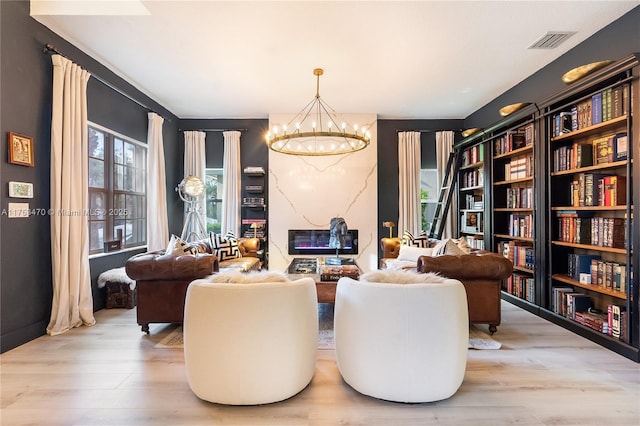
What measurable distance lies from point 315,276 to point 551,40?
11.2 ft

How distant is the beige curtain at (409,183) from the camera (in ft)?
19.7

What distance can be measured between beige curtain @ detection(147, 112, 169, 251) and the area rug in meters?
2.21

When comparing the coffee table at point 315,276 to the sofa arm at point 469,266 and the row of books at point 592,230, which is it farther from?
the row of books at point 592,230

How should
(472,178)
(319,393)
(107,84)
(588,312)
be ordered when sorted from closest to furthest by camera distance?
(319,393)
(588,312)
(107,84)
(472,178)

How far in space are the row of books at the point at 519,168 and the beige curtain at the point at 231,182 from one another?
14.4ft

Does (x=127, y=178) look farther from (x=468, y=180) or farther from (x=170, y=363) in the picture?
(x=468, y=180)

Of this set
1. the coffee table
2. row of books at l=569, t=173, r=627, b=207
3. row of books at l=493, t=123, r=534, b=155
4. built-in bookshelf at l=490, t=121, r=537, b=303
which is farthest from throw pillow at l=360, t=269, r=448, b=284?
row of books at l=493, t=123, r=534, b=155

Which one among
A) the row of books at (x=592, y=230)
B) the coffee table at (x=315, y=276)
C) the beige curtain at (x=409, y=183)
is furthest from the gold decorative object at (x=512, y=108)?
the coffee table at (x=315, y=276)

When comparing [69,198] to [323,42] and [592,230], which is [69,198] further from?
[592,230]

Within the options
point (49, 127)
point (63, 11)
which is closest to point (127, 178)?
point (49, 127)

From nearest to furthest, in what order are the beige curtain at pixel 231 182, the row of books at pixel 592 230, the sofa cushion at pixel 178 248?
the row of books at pixel 592 230 → the sofa cushion at pixel 178 248 → the beige curtain at pixel 231 182

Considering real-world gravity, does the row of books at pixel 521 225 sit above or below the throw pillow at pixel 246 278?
above

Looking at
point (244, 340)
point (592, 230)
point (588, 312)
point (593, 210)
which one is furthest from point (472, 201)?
point (244, 340)

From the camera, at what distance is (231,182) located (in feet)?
19.8
